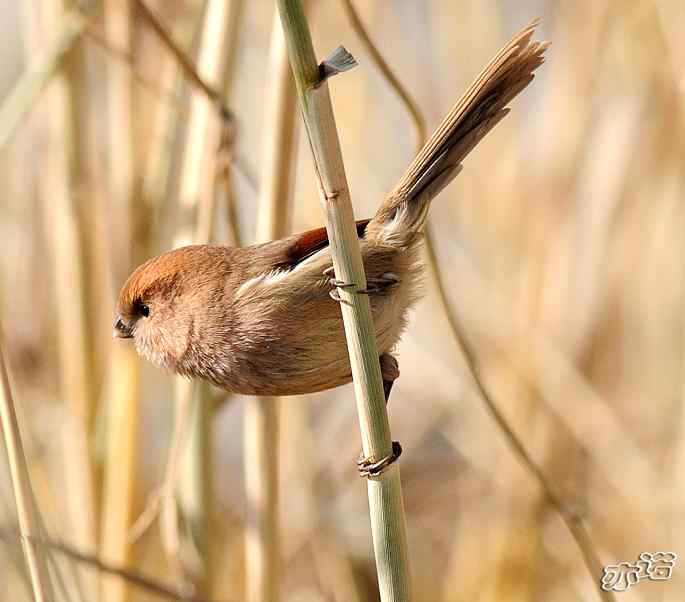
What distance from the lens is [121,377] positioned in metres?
1.91

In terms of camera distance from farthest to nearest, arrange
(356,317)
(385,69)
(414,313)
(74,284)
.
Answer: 1. (414,313)
2. (74,284)
3. (385,69)
4. (356,317)

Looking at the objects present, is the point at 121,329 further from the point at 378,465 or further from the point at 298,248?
the point at 378,465

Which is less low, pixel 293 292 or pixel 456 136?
pixel 456 136

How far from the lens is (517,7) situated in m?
3.52

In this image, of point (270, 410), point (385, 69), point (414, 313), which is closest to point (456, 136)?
point (385, 69)

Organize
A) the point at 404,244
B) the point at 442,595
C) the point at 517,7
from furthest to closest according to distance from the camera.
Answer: the point at 517,7 < the point at 442,595 < the point at 404,244

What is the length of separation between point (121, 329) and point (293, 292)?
14.1 inches

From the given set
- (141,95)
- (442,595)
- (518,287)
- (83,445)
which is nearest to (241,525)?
(442,595)

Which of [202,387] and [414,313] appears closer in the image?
[202,387]

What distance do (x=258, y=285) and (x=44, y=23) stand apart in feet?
2.93

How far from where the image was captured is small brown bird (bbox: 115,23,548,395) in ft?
4.62

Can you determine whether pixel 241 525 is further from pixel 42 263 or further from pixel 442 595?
pixel 42 263

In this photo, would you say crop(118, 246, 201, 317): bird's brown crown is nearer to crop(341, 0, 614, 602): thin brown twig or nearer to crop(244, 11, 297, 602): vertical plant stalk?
crop(244, 11, 297, 602): vertical plant stalk

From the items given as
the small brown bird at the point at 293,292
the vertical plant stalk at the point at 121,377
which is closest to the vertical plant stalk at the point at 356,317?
the small brown bird at the point at 293,292
